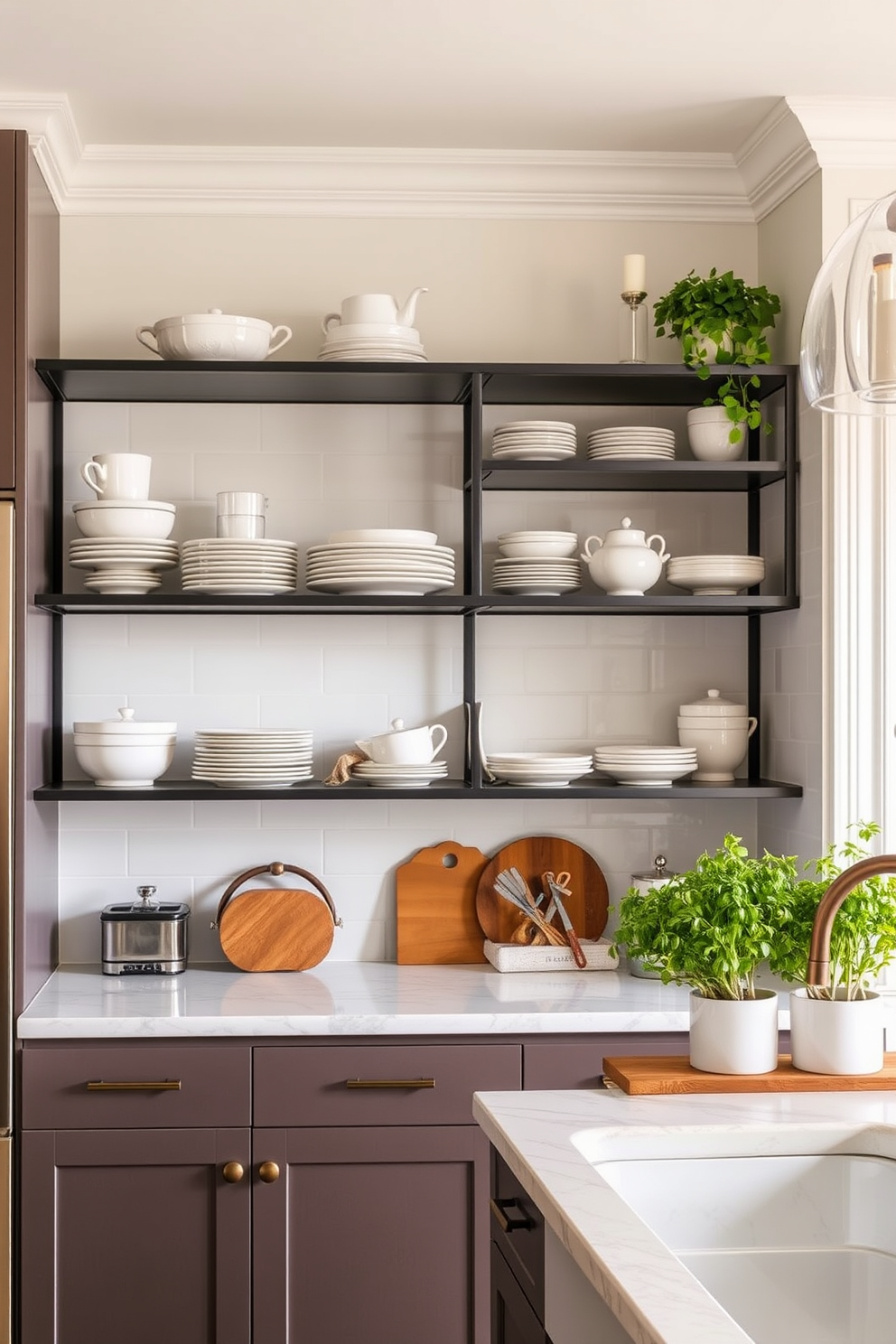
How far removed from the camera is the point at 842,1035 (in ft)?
5.52

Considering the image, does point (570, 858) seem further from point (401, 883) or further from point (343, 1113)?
point (343, 1113)

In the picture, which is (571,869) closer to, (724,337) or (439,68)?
(724,337)

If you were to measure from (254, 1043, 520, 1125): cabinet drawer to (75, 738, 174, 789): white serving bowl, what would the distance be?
2.19 feet

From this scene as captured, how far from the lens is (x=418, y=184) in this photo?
3062 millimetres

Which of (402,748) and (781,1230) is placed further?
(402,748)

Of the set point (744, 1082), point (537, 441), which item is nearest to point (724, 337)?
point (537, 441)

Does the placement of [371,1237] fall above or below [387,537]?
below

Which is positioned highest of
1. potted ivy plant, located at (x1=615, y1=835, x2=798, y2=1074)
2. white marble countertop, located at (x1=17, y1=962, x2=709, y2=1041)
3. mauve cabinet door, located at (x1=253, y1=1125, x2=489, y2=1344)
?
potted ivy plant, located at (x1=615, y1=835, x2=798, y2=1074)

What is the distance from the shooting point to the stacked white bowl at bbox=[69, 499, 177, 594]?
9.18 feet

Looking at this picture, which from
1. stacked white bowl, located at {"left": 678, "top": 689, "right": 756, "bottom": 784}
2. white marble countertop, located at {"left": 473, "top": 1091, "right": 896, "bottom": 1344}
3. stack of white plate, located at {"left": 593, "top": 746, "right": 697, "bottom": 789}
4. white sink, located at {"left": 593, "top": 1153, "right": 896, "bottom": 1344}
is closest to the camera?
white marble countertop, located at {"left": 473, "top": 1091, "right": 896, "bottom": 1344}

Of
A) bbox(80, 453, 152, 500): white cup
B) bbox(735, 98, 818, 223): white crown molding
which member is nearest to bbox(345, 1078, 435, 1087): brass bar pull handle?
bbox(80, 453, 152, 500): white cup

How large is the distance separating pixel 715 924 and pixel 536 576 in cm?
137

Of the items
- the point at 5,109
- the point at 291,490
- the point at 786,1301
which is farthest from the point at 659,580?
the point at 786,1301

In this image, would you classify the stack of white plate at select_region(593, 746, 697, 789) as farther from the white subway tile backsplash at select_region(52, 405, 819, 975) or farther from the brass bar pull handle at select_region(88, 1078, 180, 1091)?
the brass bar pull handle at select_region(88, 1078, 180, 1091)
